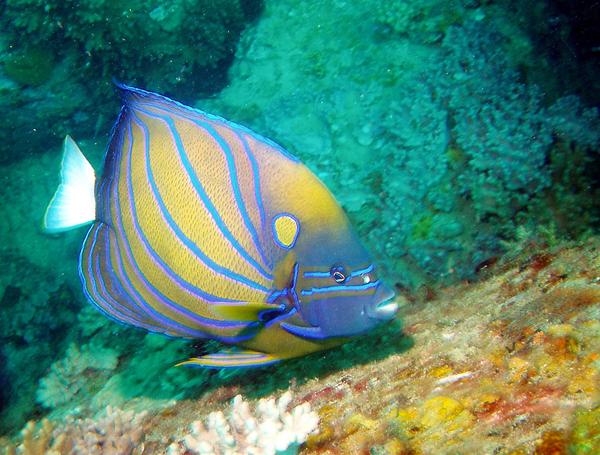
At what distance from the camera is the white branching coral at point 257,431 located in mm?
1677

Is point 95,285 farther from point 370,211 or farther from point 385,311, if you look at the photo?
point 370,211

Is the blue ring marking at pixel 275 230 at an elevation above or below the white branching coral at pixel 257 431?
above

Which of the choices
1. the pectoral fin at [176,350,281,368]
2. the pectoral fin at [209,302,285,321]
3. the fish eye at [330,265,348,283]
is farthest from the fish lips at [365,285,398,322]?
the pectoral fin at [176,350,281,368]

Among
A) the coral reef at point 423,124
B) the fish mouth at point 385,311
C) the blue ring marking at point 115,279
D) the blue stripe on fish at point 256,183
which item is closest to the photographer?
the fish mouth at point 385,311

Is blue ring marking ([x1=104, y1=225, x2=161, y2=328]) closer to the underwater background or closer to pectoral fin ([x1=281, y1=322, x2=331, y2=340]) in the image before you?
the underwater background

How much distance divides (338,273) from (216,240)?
488mm

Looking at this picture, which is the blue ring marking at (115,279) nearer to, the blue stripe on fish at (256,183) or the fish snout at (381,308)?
the blue stripe on fish at (256,183)

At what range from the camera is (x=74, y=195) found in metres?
1.87

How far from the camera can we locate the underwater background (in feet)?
5.56

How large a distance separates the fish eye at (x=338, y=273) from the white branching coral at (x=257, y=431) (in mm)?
550

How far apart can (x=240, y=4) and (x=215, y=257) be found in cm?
655

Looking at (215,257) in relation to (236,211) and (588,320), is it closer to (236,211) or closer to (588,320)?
(236,211)

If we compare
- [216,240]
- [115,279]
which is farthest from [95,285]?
[216,240]

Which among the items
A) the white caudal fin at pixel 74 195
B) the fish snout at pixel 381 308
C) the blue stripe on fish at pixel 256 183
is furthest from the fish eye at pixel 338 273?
the white caudal fin at pixel 74 195
